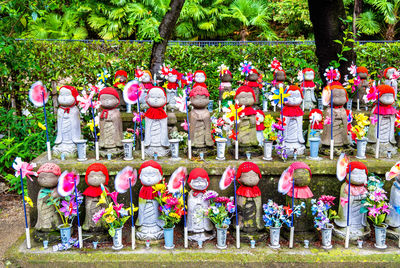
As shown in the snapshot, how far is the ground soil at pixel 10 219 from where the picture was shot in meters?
3.76

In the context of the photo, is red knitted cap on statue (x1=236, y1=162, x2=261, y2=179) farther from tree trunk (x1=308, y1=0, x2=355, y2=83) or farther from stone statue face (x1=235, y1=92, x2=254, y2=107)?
tree trunk (x1=308, y1=0, x2=355, y2=83)

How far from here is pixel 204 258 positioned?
2.75 metres

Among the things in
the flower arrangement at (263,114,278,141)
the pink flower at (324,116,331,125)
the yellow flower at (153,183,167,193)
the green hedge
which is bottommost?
the yellow flower at (153,183,167,193)

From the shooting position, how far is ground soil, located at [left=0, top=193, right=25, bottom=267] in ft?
12.3

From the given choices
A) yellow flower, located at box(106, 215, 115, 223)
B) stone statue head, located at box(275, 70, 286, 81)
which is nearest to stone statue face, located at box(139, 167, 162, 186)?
yellow flower, located at box(106, 215, 115, 223)

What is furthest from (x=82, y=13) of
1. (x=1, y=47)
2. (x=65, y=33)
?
(x=1, y=47)

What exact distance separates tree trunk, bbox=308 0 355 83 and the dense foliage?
29.4 ft

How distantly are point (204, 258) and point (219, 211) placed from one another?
1.24 feet

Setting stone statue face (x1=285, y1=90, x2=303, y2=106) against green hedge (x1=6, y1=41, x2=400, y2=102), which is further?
green hedge (x1=6, y1=41, x2=400, y2=102)

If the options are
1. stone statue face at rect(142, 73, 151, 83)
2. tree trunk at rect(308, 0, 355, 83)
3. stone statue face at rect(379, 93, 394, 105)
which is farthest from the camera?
stone statue face at rect(142, 73, 151, 83)

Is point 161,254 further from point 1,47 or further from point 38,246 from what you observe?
point 1,47

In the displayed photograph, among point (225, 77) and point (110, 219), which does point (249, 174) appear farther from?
point (225, 77)

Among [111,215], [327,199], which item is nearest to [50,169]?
[111,215]

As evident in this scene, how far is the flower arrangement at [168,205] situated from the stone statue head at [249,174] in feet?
1.72
